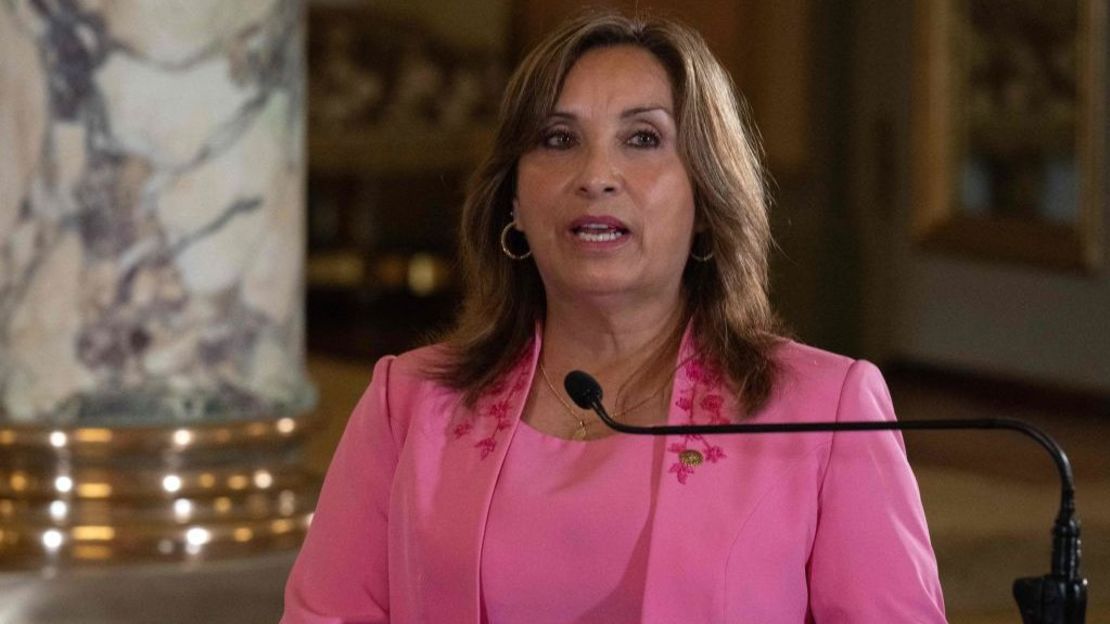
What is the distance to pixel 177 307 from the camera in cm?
343

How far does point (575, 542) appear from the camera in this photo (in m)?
2.06

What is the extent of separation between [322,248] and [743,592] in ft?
24.9

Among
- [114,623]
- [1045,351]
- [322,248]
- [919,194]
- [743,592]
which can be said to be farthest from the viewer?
[322,248]

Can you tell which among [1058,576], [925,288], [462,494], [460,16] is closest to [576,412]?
[462,494]

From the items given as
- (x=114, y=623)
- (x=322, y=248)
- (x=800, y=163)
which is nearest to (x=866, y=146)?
(x=800, y=163)

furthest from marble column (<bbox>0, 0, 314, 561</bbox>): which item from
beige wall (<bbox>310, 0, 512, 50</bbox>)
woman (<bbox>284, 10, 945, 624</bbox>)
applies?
beige wall (<bbox>310, 0, 512, 50</bbox>)

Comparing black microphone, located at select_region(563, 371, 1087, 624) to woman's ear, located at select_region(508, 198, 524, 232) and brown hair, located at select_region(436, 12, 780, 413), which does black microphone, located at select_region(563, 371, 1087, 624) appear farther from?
woman's ear, located at select_region(508, 198, 524, 232)

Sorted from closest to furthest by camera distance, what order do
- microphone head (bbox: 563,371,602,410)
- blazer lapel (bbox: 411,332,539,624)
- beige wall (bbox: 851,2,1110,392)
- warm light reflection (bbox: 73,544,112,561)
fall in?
1. microphone head (bbox: 563,371,602,410)
2. blazer lapel (bbox: 411,332,539,624)
3. warm light reflection (bbox: 73,544,112,561)
4. beige wall (bbox: 851,2,1110,392)

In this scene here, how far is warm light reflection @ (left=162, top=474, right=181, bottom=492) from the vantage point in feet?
11.3

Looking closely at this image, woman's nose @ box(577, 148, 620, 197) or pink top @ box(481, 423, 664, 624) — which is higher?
woman's nose @ box(577, 148, 620, 197)

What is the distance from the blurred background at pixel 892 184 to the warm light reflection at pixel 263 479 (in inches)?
69.1

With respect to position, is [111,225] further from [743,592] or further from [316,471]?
[743,592]

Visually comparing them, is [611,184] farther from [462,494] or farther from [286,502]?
[286,502]

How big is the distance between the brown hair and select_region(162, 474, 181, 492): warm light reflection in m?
1.30
